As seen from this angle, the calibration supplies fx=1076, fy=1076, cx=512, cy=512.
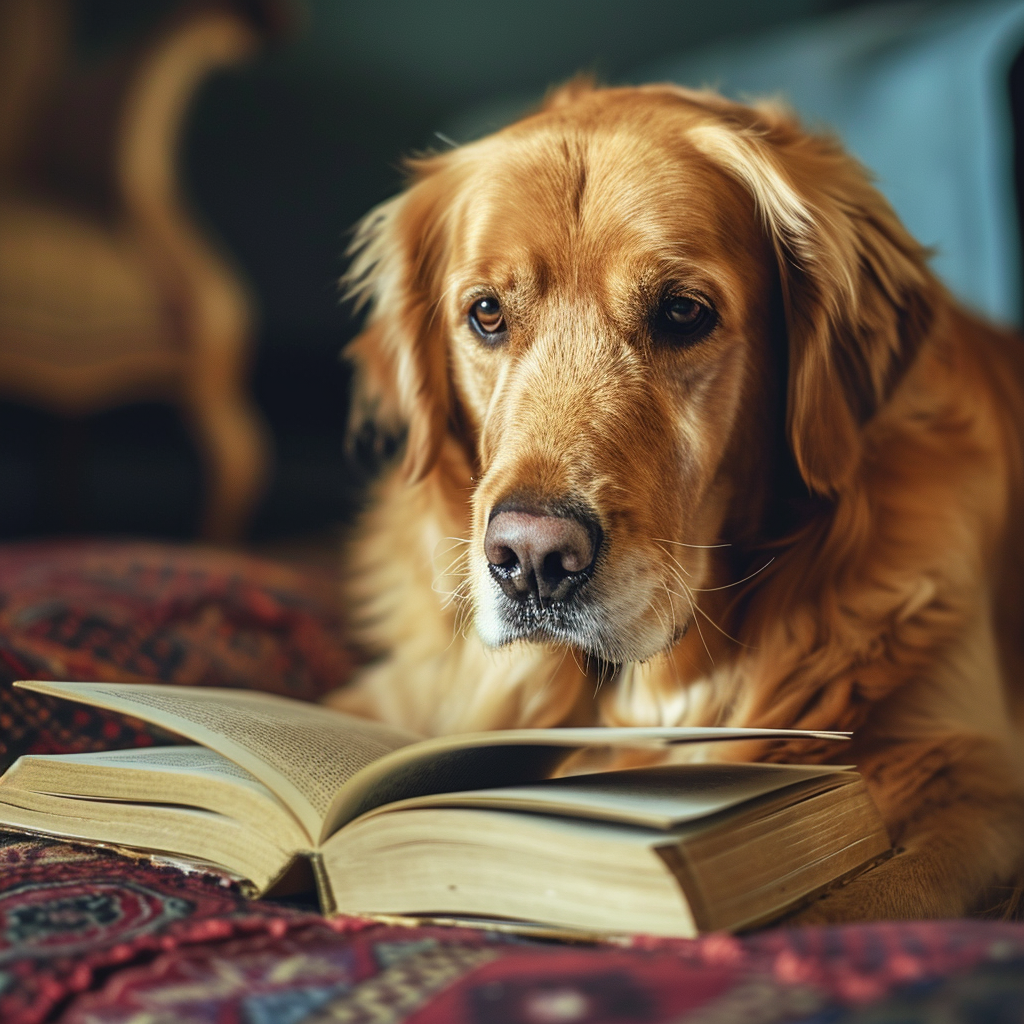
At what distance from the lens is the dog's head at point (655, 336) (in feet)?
3.57

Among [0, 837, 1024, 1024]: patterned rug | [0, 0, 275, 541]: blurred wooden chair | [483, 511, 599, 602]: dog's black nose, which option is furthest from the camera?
[0, 0, 275, 541]: blurred wooden chair

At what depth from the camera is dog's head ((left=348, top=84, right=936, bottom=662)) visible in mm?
1089

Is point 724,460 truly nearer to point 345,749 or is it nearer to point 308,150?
point 345,749

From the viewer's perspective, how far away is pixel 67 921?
0.81 m

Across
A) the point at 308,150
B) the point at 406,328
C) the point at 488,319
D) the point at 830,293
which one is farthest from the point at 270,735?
the point at 308,150

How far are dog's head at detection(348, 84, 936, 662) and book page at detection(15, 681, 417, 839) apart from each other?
0.20 meters

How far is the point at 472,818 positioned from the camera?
2.53ft

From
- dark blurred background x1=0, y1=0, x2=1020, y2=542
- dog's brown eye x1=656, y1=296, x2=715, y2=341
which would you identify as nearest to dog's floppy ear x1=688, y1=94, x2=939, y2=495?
dog's brown eye x1=656, y1=296, x2=715, y2=341

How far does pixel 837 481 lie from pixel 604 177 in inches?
17.1

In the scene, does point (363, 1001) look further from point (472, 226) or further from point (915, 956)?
point (472, 226)

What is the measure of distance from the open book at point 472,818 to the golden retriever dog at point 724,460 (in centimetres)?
23

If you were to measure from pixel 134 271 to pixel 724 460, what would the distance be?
219 cm

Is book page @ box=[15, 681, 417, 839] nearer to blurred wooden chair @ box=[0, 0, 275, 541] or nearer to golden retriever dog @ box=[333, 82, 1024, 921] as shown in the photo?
golden retriever dog @ box=[333, 82, 1024, 921]

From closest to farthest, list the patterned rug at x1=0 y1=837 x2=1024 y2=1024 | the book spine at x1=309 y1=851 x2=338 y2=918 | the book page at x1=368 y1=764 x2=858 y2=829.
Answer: the patterned rug at x1=0 y1=837 x2=1024 y2=1024 < the book page at x1=368 y1=764 x2=858 y2=829 < the book spine at x1=309 y1=851 x2=338 y2=918
